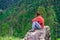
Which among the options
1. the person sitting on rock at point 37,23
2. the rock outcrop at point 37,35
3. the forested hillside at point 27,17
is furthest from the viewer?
the forested hillside at point 27,17

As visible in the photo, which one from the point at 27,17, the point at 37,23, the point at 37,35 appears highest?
the point at 27,17

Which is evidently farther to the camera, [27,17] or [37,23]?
[27,17]

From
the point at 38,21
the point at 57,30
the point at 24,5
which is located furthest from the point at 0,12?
the point at 38,21

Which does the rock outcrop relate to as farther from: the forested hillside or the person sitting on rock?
the forested hillside

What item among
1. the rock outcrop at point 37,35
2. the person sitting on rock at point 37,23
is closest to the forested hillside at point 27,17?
the person sitting on rock at point 37,23

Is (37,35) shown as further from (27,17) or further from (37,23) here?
(27,17)

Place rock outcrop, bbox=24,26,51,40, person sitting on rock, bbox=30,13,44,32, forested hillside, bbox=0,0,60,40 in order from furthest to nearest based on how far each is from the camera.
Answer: forested hillside, bbox=0,0,60,40 → person sitting on rock, bbox=30,13,44,32 → rock outcrop, bbox=24,26,51,40

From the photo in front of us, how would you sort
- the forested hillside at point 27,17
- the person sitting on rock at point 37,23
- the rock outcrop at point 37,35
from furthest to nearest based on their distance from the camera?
the forested hillside at point 27,17 → the person sitting on rock at point 37,23 → the rock outcrop at point 37,35

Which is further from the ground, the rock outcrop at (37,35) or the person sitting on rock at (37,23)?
the person sitting on rock at (37,23)

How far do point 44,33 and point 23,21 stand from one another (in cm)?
1521

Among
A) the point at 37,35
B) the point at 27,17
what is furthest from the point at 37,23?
the point at 27,17

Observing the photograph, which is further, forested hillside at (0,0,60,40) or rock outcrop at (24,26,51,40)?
forested hillside at (0,0,60,40)

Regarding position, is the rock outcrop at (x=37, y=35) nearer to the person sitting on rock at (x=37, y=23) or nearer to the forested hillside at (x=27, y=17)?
the person sitting on rock at (x=37, y=23)

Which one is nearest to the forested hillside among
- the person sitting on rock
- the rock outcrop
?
the person sitting on rock
